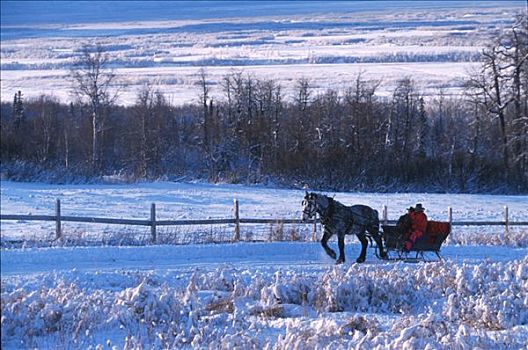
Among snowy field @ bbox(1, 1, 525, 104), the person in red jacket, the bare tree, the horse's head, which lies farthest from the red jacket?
snowy field @ bbox(1, 1, 525, 104)

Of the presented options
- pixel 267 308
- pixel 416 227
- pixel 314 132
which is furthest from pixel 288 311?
pixel 314 132

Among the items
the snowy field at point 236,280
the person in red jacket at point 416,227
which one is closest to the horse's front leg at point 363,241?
the snowy field at point 236,280

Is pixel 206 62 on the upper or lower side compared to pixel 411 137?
upper

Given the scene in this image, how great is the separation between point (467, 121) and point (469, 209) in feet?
119

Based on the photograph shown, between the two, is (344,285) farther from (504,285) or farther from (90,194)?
(90,194)

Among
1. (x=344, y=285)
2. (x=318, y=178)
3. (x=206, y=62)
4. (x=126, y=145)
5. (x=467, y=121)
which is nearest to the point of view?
(x=344, y=285)

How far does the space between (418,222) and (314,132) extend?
141 feet

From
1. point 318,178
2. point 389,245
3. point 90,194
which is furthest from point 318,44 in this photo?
point 389,245

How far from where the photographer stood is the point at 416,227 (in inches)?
656

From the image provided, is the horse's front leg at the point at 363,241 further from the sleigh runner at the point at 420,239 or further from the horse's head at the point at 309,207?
the horse's head at the point at 309,207

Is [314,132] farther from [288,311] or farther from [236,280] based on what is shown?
[288,311]

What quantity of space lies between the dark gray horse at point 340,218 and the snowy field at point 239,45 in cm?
3633

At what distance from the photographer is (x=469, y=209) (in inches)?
1391

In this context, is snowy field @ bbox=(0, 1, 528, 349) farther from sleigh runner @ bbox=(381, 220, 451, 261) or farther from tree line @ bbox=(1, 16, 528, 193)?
tree line @ bbox=(1, 16, 528, 193)
